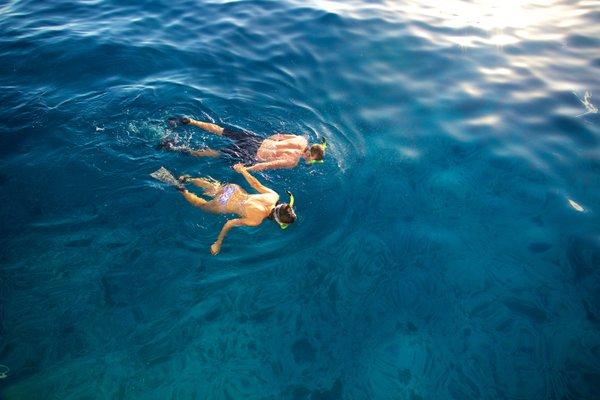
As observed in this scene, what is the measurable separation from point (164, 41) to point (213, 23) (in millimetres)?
2172

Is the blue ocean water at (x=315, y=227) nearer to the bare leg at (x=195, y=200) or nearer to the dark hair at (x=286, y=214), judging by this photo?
the bare leg at (x=195, y=200)

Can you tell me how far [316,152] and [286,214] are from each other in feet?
6.05

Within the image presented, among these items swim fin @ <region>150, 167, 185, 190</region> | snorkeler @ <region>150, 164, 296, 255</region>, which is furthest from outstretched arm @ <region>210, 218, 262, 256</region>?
swim fin @ <region>150, 167, 185, 190</region>

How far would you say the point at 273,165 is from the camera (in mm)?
7602

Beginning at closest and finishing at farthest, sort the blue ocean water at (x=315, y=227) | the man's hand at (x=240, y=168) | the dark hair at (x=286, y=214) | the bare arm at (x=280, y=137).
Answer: the blue ocean water at (x=315, y=227), the dark hair at (x=286, y=214), the man's hand at (x=240, y=168), the bare arm at (x=280, y=137)

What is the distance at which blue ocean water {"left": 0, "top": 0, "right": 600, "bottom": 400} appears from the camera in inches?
209

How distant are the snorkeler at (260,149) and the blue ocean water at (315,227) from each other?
346mm

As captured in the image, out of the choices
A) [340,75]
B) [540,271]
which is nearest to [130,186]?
[340,75]

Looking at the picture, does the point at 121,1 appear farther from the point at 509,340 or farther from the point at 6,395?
the point at 509,340

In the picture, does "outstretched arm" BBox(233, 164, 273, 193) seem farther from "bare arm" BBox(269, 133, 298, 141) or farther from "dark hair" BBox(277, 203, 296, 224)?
"bare arm" BBox(269, 133, 298, 141)

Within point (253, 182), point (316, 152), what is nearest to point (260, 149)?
point (253, 182)

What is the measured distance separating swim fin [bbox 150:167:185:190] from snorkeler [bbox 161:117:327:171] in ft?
2.27

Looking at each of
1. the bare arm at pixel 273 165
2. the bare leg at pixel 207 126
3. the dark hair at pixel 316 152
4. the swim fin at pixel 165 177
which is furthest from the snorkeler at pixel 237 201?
the bare leg at pixel 207 126

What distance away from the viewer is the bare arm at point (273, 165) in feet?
24.5
